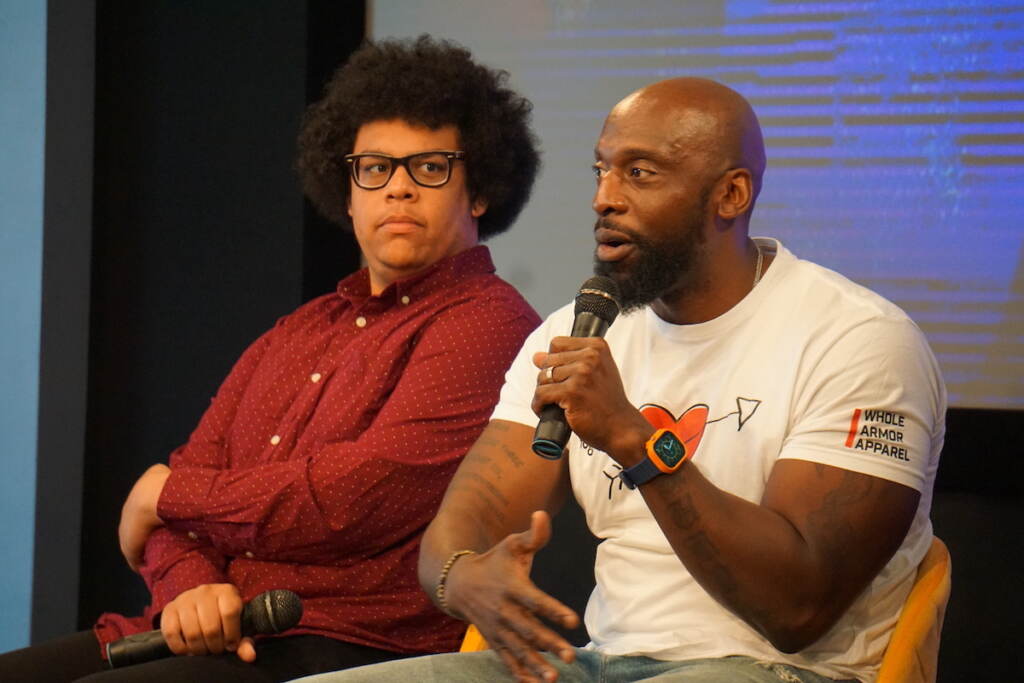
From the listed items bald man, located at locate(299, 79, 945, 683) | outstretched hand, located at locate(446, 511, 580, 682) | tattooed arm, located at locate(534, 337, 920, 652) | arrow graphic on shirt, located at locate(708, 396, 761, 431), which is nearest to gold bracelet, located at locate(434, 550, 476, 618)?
bald man, located at locate(299, 79, 945, 683)

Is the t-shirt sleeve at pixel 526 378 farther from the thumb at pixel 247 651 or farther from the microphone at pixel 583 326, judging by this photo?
the thumb at pixel 247 651

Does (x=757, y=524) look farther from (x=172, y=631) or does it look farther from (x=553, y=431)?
(x=172, y=631)

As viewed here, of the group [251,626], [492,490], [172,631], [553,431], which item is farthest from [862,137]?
[172,631]

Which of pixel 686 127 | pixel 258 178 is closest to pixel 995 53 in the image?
pixel 686 127

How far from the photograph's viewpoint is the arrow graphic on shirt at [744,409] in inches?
71.0

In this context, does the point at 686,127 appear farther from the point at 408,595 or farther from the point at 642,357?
the point at 408,595

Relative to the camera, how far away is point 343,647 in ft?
7.19

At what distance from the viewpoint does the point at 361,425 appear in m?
2.35

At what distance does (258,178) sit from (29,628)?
1.52m

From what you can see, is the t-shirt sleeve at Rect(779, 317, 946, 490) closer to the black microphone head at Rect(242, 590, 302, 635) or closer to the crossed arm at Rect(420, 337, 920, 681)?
the crossed arm at Rect(420, 337, 920, 681)

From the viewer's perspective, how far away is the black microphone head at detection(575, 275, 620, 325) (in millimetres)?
1731

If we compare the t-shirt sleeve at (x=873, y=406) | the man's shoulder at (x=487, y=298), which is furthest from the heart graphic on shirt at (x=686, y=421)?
the man's shoulder at (x=487, y=298)

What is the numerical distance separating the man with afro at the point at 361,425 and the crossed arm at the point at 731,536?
565 millimetres

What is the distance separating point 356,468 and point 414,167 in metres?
0.72
